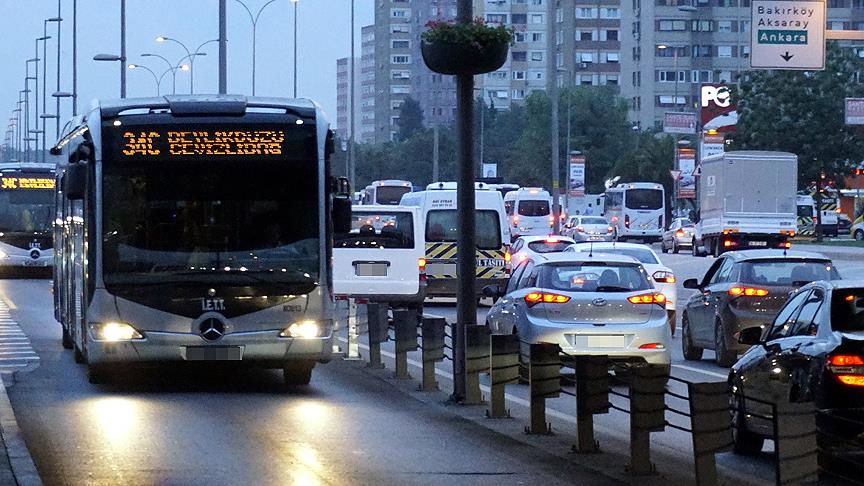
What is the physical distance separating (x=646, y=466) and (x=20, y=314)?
2401 centimetres

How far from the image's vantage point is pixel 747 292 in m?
22.6

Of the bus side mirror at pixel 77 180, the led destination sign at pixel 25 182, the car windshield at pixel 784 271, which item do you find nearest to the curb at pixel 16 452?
the bus side mirror at pixel 77 180

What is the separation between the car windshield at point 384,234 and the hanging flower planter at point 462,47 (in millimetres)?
12317

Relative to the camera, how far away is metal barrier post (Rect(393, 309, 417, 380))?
20500 millimetres

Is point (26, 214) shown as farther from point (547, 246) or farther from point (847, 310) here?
point (847, 310)

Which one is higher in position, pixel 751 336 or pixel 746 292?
pixel 751 336

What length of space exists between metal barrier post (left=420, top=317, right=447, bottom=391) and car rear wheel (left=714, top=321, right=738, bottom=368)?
479cm

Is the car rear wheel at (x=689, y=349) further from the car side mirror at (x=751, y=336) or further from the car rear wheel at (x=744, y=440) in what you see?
the car side mirror at (x=751, y=336)

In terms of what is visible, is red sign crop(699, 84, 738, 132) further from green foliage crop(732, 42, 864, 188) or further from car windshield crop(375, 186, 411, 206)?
car windshield crop(375, 186, 411, 206)

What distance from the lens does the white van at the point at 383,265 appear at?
30.5m

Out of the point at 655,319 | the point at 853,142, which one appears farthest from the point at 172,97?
the point at 853,142

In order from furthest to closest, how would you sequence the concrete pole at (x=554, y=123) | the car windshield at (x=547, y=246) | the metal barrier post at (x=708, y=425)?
the concrete pole at (x=554, y=123), the car windshield at (x=547, y=246), the metal barrier post at (x=708, y=425)

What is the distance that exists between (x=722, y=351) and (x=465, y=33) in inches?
284

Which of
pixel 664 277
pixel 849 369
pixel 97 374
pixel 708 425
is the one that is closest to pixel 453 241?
pixel 664 277
